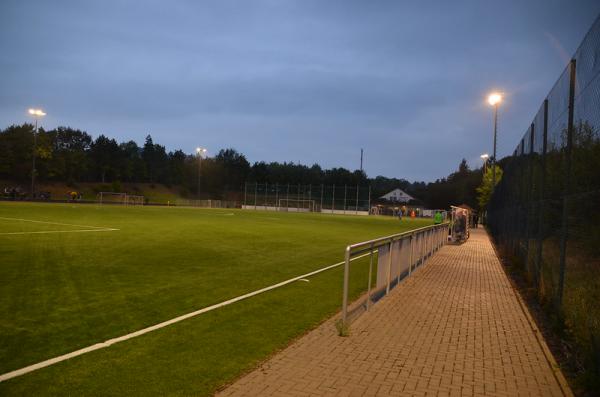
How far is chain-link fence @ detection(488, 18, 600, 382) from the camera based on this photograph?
525 centimetres

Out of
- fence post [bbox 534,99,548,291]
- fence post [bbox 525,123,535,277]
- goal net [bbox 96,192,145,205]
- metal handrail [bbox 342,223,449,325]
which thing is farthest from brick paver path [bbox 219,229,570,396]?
goal net [bbox 96,192,145,205]

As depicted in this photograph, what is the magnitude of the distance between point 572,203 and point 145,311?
20.5ft

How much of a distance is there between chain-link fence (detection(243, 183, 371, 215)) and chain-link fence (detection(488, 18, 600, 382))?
69.5 metres

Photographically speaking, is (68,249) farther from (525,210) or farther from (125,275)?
(525,210)

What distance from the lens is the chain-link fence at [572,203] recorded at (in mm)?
5254

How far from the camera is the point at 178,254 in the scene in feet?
42.8

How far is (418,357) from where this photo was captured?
17.4ft

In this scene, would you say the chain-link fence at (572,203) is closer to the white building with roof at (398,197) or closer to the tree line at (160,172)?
the tree line at (160,172)

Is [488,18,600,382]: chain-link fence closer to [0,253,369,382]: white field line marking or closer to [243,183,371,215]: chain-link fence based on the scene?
[0,253,369,382]: white field line marking

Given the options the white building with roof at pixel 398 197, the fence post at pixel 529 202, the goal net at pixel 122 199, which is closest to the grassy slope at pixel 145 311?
the fence post at pixel 529 202

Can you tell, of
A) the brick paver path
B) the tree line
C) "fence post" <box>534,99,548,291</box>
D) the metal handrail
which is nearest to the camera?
the brick paver path

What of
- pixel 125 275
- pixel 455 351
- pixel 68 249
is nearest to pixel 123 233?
pixel 68 249

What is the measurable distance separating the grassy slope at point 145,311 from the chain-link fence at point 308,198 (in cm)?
6560

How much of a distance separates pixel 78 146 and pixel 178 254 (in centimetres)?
11318
